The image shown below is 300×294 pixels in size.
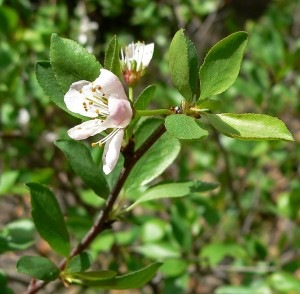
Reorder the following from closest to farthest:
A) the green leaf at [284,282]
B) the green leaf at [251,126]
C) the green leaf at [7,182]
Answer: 1. the green leaf at [251,126]
2. the green leaf at [7,182]
3. the green leaf at [284,282]

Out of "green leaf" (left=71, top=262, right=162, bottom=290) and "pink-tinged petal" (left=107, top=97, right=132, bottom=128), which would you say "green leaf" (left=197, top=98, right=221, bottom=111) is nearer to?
"pink-tinged petal" (left=107, top=97, right=132, bottom=128)

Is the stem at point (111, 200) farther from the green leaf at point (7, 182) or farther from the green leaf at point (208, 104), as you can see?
the green leaf at point (7, 182)

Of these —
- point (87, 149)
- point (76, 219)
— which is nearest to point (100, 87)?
point (87, 149)

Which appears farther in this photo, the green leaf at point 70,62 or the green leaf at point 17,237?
the green leaf at point 17,237

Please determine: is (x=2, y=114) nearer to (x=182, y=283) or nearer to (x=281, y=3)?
(x=182, y=283)

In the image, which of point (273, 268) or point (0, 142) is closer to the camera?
point (273, 268)

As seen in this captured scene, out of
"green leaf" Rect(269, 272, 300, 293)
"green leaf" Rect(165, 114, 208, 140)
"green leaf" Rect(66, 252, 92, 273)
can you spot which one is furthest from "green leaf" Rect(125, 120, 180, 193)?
"green leaf" Rect(269, 272, 300, 293)

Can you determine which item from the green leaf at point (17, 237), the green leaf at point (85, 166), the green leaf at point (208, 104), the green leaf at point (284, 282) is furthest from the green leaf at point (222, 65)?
the green leaf at point (284, 282)
